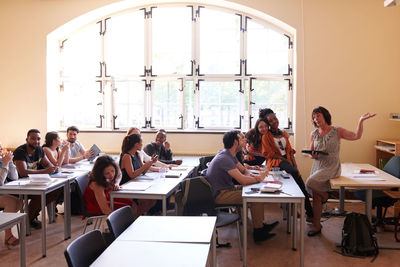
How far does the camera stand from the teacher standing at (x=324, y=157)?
4832 millimetres

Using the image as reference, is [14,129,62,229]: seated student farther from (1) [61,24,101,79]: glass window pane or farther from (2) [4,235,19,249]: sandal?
(1) [61,24,101,79]: glass window pane

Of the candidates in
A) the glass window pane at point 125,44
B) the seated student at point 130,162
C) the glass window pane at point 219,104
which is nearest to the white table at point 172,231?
the seated student at point 130,162

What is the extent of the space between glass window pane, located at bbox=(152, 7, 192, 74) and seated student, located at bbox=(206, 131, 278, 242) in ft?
10.6

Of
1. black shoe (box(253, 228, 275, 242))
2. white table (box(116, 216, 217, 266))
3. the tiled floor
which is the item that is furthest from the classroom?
white table (box(116, 216, 217, 266))

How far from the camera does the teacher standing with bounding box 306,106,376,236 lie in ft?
15.9

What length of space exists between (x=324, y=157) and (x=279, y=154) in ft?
2.35

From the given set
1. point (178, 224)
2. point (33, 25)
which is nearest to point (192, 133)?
point (33, 25)

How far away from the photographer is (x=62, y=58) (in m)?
7.95

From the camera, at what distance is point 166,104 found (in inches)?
300

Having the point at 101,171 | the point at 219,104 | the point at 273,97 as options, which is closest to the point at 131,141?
the point at 101,171

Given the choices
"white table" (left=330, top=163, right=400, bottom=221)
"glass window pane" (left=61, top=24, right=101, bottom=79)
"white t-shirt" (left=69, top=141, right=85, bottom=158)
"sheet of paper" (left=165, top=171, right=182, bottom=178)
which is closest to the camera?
"white table" (left=330, top=163, right=400, bottom=221)

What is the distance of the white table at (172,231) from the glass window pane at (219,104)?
4395mm

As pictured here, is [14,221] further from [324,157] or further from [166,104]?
[166,104]

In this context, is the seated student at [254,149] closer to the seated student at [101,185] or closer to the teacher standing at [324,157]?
the teacher standing at [324,157]
